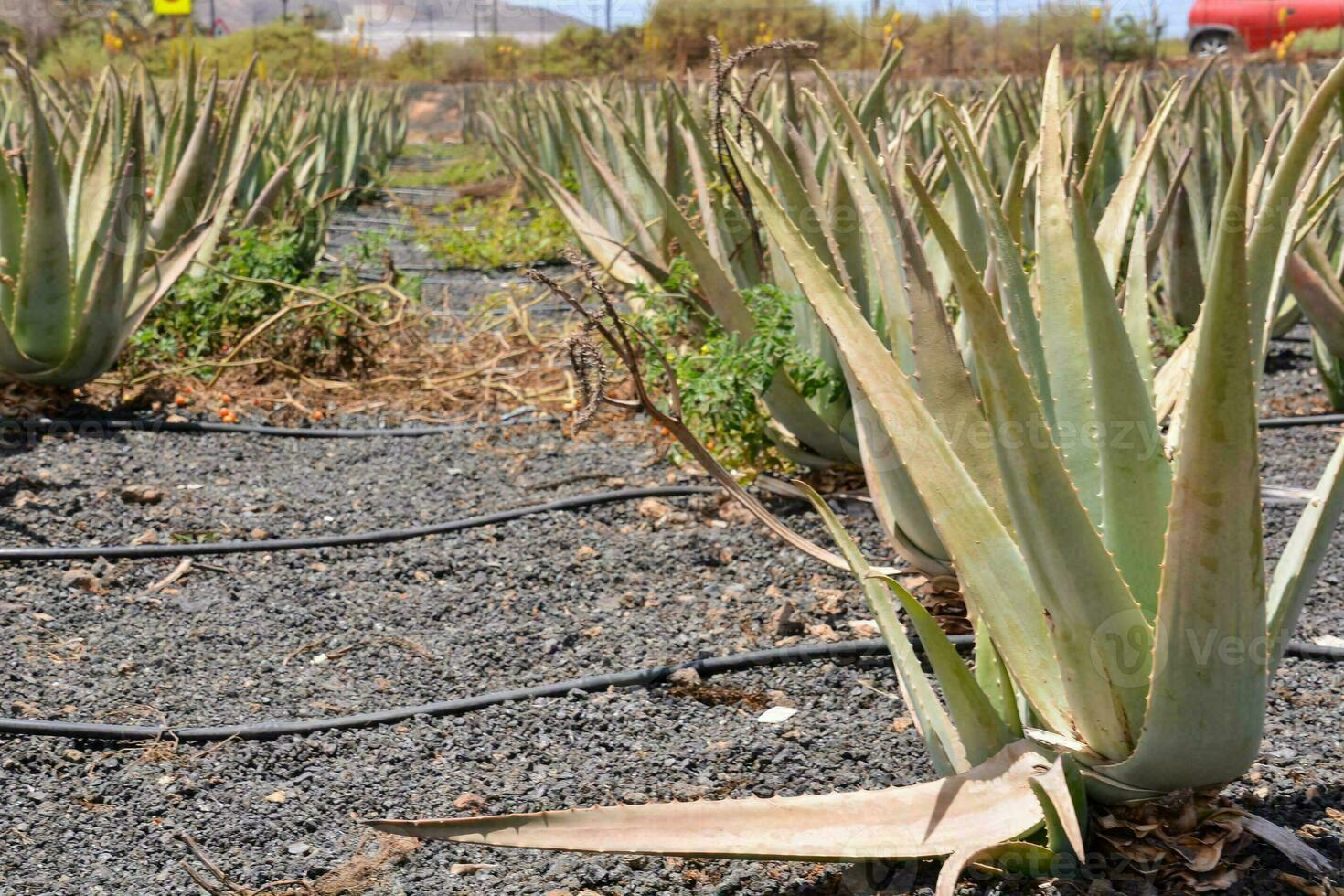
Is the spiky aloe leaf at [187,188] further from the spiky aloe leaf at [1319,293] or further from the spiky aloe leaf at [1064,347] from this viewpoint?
the spiky aloe leaf at [1064,347]

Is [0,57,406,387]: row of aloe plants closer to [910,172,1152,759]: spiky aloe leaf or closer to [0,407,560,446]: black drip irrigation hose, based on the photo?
[0,407,560,446]: black drip irrigation hose

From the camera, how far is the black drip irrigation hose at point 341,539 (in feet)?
9.32

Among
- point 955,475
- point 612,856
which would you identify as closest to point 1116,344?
point 955,475

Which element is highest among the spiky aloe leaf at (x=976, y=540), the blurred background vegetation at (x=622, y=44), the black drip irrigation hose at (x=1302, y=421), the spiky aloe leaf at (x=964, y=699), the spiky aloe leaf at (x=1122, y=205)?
the blurred background vegetation at (x=622, y=44)

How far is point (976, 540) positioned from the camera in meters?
1.44

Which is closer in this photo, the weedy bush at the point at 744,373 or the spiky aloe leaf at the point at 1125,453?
the spiky aloe leaf at the point at 1125,453

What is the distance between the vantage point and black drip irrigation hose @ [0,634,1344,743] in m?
2.06

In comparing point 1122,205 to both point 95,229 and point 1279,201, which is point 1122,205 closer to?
point 1279,201

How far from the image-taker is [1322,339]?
3430 millimetres

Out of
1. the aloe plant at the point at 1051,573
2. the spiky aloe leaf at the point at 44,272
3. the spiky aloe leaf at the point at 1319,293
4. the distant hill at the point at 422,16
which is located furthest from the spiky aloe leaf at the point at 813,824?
the distant hill at the point at 422,16

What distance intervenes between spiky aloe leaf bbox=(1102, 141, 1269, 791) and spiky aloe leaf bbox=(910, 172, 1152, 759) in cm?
5

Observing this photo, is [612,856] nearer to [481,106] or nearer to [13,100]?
[13,100]

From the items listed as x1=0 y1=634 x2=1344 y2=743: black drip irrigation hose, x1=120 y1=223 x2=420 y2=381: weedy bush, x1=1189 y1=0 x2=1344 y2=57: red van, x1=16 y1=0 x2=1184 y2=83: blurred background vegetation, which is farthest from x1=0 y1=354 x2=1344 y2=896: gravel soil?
x1=1189 y1=0 x2=1344 y2=57: red van

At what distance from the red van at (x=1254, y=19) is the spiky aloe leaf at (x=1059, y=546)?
69.7 feet
